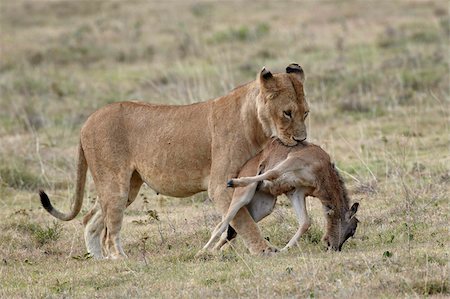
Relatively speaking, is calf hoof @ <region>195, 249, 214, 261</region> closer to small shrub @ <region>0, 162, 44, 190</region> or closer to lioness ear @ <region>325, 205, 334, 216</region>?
lioness ear @ <region>325, 205, 334, 216</region>

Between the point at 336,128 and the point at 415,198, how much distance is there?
500 cm

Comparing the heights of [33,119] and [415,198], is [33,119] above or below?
below

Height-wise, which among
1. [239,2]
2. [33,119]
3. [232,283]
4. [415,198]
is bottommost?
[239,2]

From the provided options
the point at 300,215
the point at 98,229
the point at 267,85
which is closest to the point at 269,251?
the point at 300,215

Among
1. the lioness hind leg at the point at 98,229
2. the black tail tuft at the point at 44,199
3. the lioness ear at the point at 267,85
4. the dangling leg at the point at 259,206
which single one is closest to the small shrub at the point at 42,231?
the lioness hind leg at the point at 98,229

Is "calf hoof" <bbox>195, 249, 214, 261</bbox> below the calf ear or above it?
below

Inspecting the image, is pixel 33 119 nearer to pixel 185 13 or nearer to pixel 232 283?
pixel 232 283

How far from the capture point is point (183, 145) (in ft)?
29.1

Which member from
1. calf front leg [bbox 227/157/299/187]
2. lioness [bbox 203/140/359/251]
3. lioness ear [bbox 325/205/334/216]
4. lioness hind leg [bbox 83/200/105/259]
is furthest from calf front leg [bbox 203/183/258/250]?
lioness hind leg [bbox 83/200/105/259]

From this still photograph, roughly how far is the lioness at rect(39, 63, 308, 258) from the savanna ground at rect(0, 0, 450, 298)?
0.31 metres

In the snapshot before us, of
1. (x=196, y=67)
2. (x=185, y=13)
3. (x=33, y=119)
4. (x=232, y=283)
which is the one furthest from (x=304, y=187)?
(x=185, y=13)

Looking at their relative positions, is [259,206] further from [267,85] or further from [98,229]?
[98,229]

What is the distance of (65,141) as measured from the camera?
14852 millimetres

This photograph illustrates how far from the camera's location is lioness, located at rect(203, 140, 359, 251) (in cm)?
841
